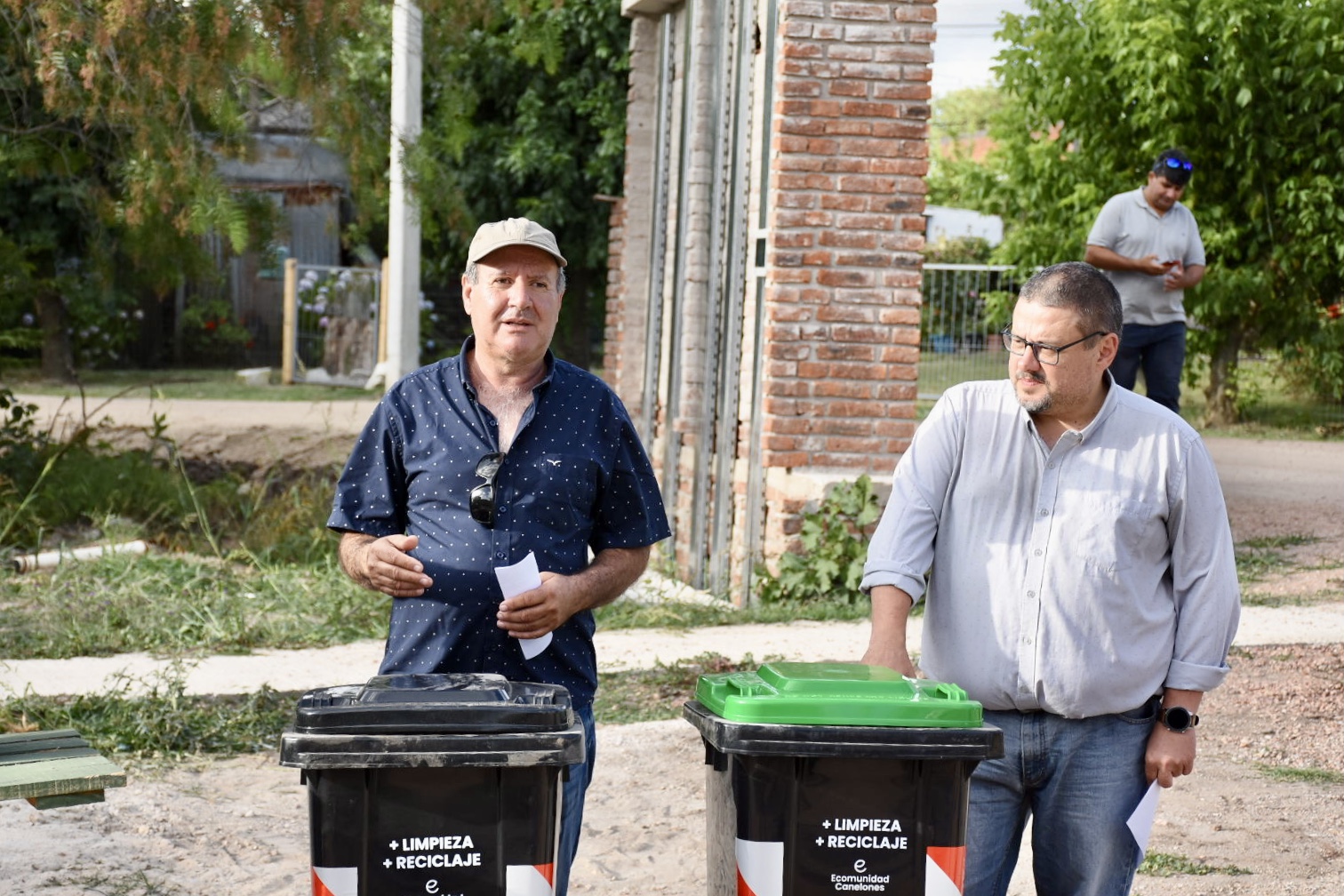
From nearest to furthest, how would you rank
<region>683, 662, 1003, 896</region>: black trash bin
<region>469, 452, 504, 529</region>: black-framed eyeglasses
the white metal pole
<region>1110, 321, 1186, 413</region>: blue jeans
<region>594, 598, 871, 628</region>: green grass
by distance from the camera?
<region>683, 662, 1003, 896</region>: black trash bin < <region>469, 452, 504, 529</region>: black-framed eyeglasses < <region>594, 598, 871, 628</region>: green grass < <region>1110, 321, 1186, 413</region>: blue jeans < the white metal pole

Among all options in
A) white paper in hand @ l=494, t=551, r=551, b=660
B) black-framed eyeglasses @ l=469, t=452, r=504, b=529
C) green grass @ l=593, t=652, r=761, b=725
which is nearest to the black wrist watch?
white paper in hand @ l=494, t=551, r=551, b=660

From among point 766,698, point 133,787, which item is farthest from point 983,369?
point 766,698

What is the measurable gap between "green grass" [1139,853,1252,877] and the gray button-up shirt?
1682 mm

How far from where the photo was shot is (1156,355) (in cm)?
880

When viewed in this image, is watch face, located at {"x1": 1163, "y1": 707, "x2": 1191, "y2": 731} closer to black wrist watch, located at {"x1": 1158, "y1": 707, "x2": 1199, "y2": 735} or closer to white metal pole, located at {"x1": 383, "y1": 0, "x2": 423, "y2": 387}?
black wrist watch, located at {"x1": 1158, "y1": 707, "x2": 1199, "y2": 735}

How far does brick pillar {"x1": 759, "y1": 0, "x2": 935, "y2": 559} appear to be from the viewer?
784 cm

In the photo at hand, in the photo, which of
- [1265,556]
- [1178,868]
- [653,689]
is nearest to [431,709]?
[1178,868]

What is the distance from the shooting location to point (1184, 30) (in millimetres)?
15945

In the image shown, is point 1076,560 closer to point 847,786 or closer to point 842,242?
point 847,786

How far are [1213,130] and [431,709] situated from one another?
51.3 feet

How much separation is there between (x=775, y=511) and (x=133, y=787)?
3.84 metres

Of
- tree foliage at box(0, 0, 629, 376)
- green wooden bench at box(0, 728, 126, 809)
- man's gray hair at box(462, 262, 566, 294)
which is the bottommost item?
green wooden bench at box(0, 728, 126, 809)

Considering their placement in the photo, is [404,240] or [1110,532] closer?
[1110,532]

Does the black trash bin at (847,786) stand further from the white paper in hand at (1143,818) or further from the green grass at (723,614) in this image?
the green grass at (723,614)
